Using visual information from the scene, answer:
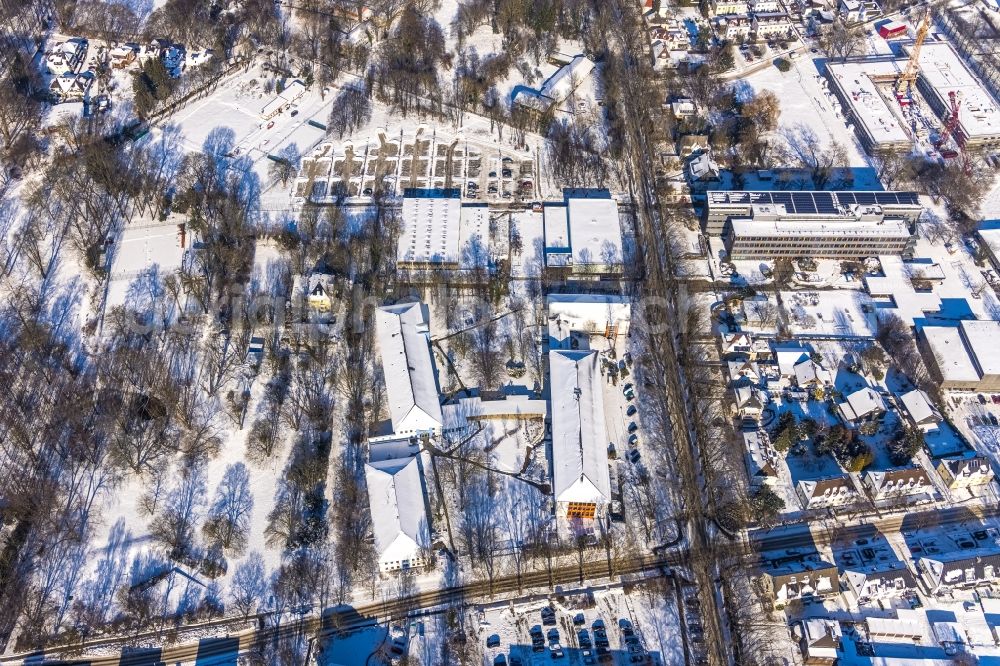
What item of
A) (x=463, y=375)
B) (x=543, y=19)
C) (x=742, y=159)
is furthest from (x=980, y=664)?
(x=543, y=19)

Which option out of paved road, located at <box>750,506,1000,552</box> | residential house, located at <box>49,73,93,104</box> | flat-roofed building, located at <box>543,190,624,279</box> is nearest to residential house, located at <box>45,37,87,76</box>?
residential house, located at <box>49,73,93,104</box>

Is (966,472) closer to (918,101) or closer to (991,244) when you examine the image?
(991,244)

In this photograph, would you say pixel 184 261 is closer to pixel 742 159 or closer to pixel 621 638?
pixel 621 638

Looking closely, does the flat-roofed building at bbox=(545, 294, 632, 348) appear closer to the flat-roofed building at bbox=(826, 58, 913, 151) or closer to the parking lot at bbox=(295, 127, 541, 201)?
the parking lot at bbox=(295, 127, 541, 201)

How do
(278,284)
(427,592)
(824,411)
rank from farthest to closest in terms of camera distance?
(278,284) → (824,411) → (427,592)

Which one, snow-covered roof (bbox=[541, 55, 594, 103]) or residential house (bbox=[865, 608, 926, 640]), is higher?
snow-covered roof (bbox=[541, 55, 594, 103])

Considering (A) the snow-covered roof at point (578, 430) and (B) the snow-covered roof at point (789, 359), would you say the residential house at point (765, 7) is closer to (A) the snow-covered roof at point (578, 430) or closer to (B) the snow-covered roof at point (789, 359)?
(B) the snow-covered roof at point (789, 359)
